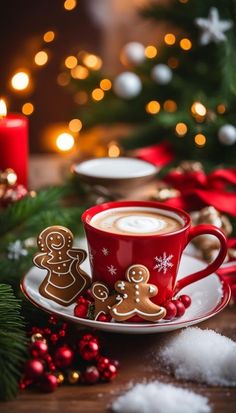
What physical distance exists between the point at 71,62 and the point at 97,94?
0.13 meters

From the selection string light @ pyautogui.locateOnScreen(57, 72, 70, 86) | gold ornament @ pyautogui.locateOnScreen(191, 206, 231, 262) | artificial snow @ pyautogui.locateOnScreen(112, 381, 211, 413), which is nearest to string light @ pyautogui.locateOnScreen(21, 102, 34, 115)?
string light @ pyautogui.locateOnScreen(57, 72, 70, 86)

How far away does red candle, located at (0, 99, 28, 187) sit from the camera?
97cm

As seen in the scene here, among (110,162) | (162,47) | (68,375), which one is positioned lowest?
(68,375)

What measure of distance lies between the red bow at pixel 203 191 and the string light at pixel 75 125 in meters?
0.43

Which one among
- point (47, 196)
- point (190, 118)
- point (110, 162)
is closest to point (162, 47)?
point (190, 118)

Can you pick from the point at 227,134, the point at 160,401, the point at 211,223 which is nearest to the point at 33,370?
the point at 160,401

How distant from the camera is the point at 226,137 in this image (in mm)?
1161

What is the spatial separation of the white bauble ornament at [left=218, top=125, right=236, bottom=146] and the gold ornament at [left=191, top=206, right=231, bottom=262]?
0.21 meters

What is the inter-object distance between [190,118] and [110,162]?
8.6 inches

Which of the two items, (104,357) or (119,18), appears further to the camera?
(119,18)

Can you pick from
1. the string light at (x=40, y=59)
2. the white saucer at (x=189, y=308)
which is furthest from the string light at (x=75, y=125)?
the white saucer at (x=189, y=308)

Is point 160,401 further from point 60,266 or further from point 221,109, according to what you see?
point 221,109

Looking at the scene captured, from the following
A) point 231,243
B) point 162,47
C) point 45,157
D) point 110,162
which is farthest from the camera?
point 45,157

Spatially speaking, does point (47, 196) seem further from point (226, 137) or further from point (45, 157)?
point (45, 157)
